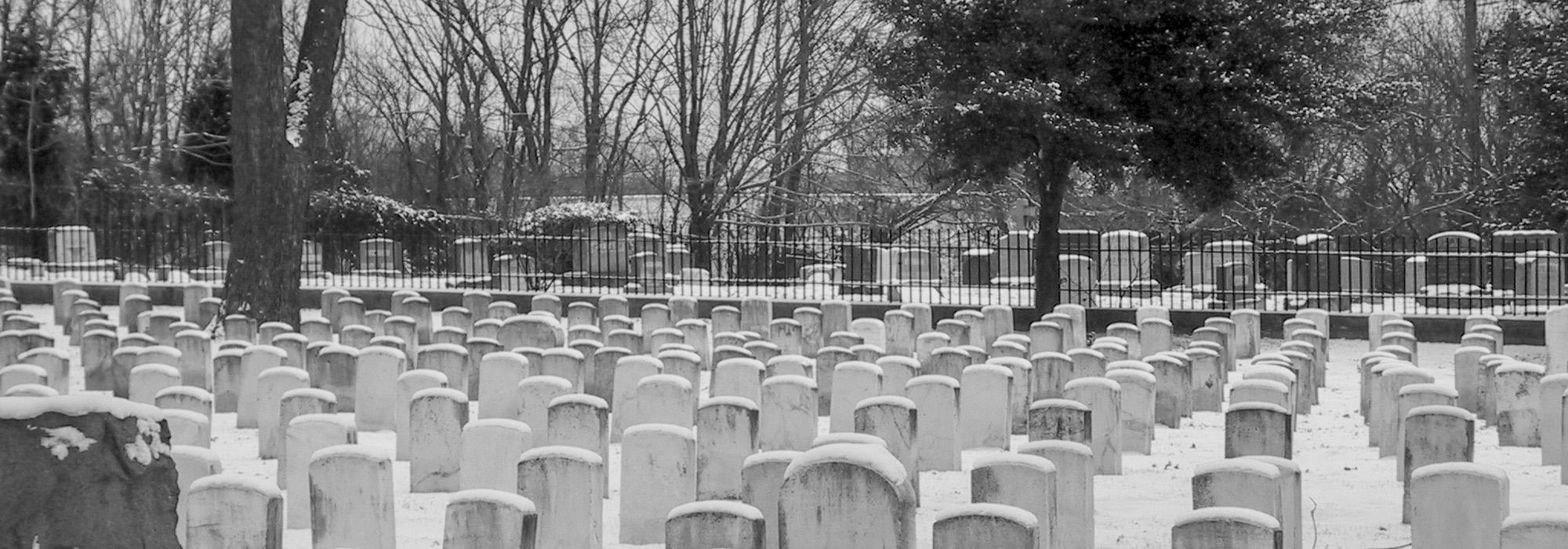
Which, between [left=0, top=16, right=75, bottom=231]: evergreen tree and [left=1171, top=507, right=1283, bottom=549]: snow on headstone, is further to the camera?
[left=0, top=16, right=75, bottom=231]: evergreen tree

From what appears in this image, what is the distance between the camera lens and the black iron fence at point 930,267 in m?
19.7

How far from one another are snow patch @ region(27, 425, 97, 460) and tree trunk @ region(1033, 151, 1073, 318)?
565 inches

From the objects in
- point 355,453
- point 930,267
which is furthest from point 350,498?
point 930,267

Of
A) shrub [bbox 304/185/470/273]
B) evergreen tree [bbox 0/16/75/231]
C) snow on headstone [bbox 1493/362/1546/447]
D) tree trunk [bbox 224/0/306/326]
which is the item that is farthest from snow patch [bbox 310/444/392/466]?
evergreen tree [bbox 0/16/75/231]

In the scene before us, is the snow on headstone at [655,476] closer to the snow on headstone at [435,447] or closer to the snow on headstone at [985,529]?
the snow on headstone at [435,447]

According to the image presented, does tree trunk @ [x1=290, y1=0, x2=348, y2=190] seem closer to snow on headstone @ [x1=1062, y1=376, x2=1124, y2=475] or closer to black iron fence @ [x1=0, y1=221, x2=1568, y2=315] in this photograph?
black iron fence @ [x1=0, y1=221, x2=1568, y2=315]

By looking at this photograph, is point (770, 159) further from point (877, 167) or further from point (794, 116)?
point (877, 167)

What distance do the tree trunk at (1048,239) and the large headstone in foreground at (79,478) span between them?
14.3 meters

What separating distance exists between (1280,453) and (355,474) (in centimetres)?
490

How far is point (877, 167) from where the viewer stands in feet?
114

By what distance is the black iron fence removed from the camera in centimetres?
1973

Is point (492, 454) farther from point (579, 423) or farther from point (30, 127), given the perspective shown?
point (30, 127)

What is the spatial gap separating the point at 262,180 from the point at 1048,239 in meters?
9.14

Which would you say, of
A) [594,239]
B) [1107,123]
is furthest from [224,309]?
[1107,123]
